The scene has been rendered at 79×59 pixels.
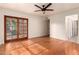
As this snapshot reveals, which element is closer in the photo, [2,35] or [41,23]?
[2,35]

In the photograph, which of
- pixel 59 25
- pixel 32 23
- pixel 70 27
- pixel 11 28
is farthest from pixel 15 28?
pixel 70 27

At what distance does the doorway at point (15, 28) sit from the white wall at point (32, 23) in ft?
0.86

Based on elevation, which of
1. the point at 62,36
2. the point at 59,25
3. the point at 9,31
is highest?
the point at 59,25

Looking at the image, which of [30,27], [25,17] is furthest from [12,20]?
[30,27]

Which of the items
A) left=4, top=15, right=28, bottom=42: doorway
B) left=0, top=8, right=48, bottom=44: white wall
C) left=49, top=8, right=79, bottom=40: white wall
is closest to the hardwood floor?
left=4, top=15, right=28, bottom=42: doorway

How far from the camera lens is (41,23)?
854 cm

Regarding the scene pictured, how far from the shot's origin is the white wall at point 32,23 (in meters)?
5.19

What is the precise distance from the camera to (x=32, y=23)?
7492 millimetres

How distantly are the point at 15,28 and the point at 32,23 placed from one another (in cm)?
180

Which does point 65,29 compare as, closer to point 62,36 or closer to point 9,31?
point 62,36

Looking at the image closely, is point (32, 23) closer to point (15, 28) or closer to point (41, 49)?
point (15, 28)

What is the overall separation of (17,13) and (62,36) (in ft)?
12.8

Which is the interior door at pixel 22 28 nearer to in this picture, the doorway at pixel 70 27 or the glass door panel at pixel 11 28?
the glass door panel at pixel 11 28

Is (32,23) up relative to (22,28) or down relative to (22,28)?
up
